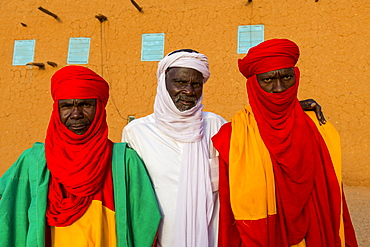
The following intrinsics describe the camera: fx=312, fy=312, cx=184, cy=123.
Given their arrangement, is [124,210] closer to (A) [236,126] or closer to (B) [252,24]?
(A) [236,126]

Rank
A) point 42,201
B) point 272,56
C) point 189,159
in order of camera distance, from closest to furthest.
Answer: point 42,201, point 272,56, point 189,159

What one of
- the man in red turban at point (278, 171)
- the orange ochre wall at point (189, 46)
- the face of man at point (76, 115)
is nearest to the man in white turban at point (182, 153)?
the man in red turban at point (278, 171)

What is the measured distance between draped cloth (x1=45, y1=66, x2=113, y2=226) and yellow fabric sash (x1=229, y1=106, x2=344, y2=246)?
2.43 ft

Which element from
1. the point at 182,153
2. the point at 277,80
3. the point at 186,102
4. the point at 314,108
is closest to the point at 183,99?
the point at 186,102

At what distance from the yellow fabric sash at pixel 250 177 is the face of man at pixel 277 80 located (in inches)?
10.3

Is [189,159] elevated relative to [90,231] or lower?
elevated

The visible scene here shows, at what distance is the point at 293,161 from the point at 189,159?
63 centimetres

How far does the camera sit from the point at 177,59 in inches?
83.7

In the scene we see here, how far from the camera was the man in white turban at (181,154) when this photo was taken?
1.91 m

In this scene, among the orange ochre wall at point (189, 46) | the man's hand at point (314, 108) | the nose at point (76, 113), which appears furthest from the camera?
the orange ochre wall at point (189, 46)

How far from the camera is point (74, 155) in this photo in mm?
1748

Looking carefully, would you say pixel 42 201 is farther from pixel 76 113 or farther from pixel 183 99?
pixel 183 99

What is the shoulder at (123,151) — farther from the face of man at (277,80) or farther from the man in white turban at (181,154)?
the face of man at (277,80)

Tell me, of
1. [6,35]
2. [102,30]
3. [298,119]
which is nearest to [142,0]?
[102,30]
